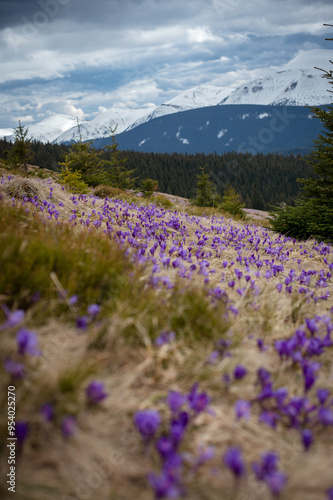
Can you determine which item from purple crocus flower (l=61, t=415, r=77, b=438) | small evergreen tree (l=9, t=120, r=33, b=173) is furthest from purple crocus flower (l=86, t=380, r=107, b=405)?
small evergreen tree (l=9, t=120, r=33, b=173)

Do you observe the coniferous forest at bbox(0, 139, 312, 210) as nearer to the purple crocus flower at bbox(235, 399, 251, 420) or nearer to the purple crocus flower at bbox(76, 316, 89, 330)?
the purple crocus flower at bbox(76, 316, 89, 330)

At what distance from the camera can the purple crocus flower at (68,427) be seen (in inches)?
57.3

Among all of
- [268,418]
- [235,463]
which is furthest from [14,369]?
[268,418]

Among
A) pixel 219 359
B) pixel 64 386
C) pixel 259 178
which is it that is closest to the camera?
pixel 64 386

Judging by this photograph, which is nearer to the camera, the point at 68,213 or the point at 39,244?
the point at 39,244

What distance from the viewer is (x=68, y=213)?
7309mm

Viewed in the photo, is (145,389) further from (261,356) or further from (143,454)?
(261,356)

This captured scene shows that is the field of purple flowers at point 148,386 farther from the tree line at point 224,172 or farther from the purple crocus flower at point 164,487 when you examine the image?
the tree line at point 224,172

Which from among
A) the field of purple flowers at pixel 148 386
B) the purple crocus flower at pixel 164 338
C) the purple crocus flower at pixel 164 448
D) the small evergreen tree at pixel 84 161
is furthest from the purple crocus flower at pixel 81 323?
the small evergreen tree at pixel 84 161

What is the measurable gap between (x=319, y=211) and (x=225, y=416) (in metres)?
11.1

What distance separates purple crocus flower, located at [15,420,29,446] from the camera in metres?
1.39

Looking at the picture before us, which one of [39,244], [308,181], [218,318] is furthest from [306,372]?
[308,181]

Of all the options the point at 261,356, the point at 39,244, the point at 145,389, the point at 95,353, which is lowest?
the point at 261,356

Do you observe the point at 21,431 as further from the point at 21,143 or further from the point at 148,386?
the point at 21,143
